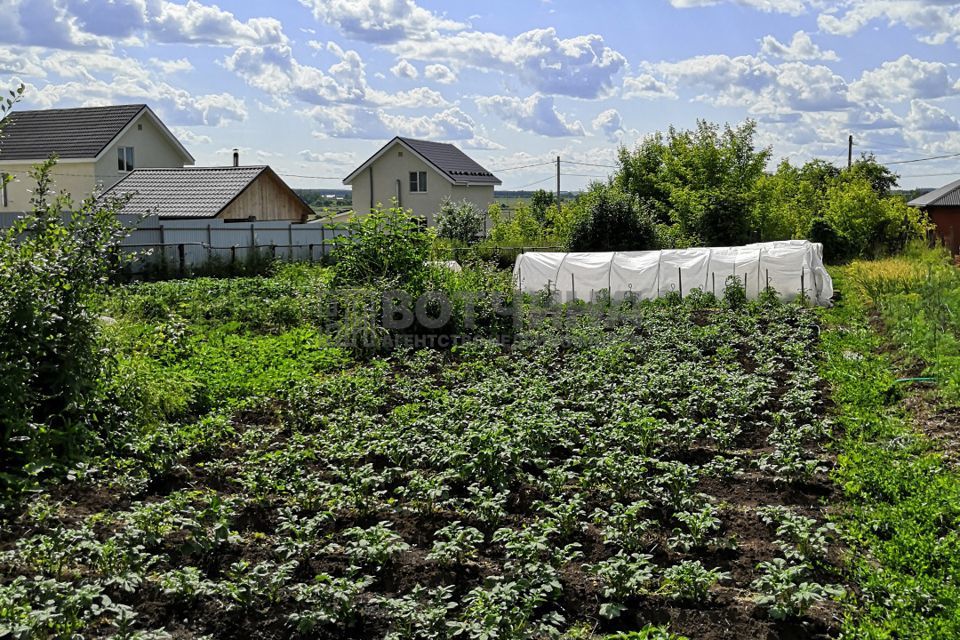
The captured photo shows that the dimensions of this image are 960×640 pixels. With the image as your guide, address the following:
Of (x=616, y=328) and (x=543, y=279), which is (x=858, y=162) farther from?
(x=616, y=328)

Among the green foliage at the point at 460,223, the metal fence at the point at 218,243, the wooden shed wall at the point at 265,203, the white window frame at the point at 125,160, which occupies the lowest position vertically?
the metal fence at the point at 218,243

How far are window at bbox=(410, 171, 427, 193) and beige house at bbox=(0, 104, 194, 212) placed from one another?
10898 mm

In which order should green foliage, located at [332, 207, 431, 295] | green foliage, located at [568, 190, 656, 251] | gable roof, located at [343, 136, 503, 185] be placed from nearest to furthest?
green foliage, located at [332, 207, 431, 295]
green foliage, located at [568, 190, 656, 251]
gable roof, located at [343, 136, 503, 185]

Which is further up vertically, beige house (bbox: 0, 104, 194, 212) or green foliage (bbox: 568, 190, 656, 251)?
beige house (bbox: 0, 104, 194, 212)

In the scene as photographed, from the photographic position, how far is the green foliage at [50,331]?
591 centimetres

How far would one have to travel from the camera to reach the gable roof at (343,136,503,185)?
39562mm

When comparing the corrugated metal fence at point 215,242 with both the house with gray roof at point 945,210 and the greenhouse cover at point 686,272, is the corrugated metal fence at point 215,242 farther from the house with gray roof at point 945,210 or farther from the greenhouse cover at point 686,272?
the house with gray roof at point 945,210

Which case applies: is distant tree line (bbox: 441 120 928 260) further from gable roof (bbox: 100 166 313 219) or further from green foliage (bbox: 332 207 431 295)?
green foliage (bbox: 332 207 431 295)

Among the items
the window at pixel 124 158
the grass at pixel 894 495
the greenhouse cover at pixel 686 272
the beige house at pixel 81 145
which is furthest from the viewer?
the window at pixel 124 158

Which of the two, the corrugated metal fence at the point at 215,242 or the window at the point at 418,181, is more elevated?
the window at the point at 418,181

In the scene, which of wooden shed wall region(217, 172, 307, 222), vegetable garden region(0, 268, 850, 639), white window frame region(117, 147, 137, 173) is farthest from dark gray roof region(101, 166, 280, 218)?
vegetable garden region(0, 268, 850, 639)

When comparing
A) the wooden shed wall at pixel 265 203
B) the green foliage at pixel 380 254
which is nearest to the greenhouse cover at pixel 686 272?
the green foliage at pixel 380 254

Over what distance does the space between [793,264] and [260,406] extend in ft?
38.6

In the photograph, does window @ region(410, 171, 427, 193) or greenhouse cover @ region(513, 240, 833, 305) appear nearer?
greenhouse cover @ region(513, 240, 833, 305)
